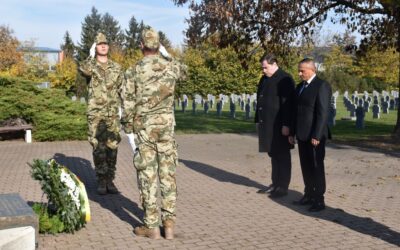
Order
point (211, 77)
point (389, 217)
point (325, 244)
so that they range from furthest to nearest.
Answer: point (211, 77), point (389, 217), point (325, 244)

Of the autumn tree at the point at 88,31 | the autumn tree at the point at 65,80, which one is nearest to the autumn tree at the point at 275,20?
the autumn tree at the point at 65,80

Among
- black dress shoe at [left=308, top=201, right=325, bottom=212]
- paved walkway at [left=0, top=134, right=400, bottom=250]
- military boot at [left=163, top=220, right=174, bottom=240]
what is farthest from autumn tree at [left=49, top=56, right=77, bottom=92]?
military boot at [left=163, top=220, right=174, bottom=240]

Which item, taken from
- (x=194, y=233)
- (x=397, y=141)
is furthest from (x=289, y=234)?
(x=397, y=141)

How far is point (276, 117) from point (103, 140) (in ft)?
8.11

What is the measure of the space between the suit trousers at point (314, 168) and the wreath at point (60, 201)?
9.31 feet

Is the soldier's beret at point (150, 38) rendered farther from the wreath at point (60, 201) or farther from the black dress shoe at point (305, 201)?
the black dress shoe at point (305, 201)

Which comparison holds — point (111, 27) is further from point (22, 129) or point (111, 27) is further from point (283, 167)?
point (283, 167)

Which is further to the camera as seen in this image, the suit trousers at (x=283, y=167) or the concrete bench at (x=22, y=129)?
the concrete bench at (x=22, y=129)

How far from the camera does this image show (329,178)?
8609mm

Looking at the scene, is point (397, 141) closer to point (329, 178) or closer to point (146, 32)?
point (329, 178)

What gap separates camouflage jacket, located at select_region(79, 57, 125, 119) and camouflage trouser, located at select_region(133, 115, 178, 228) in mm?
2031

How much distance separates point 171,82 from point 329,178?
4.59 meters

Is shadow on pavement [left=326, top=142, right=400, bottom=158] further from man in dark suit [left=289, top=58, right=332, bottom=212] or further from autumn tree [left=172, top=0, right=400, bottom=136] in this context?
man in dark suit [left=289, top=58, right=332, bottom=212]

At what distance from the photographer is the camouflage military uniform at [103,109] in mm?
6949
